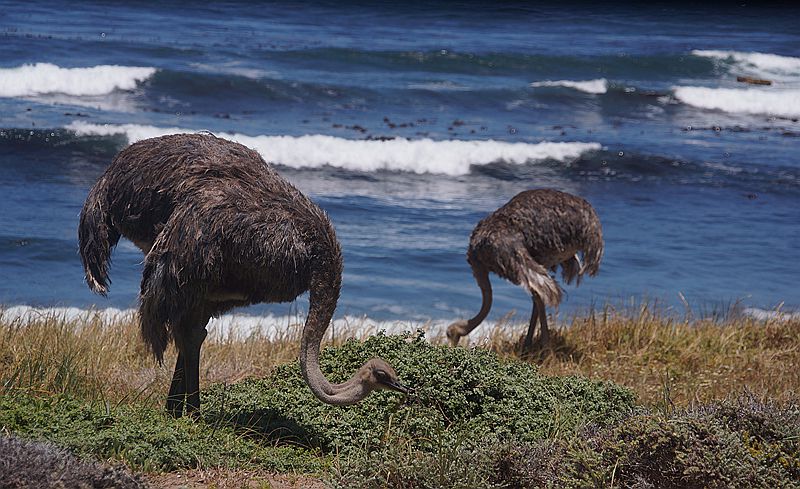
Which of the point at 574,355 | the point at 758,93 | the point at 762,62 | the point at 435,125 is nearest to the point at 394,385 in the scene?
the point at 574,355

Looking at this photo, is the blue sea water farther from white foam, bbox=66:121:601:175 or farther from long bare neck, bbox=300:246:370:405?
long bare neck, bbox=300:246:370:405

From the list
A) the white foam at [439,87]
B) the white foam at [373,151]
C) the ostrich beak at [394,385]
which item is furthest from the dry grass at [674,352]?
the white foam at [439,87]

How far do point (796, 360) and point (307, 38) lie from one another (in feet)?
62.9

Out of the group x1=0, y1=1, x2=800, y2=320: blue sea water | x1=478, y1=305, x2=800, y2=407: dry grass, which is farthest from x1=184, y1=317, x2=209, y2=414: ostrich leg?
x1=0, y1=1, x2=800, y2=320: blue sea water

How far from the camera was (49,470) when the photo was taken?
4.89 m

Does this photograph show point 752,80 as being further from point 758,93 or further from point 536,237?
point 536,237

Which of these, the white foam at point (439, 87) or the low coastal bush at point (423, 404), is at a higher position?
the low coastal bush at point (423, 404)

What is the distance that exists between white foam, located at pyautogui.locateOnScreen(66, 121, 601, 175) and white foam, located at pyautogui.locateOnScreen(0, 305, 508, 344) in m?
8.42

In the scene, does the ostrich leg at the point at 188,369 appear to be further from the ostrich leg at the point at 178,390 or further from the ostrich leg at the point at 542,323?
the ostrich leg at the point at 542,323

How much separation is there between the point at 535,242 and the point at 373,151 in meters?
11.3

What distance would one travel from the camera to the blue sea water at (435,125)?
1450cm

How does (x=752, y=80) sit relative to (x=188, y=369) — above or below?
below

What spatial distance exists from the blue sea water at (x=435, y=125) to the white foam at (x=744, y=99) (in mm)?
56

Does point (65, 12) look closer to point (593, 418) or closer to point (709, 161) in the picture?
point (709, 161)
